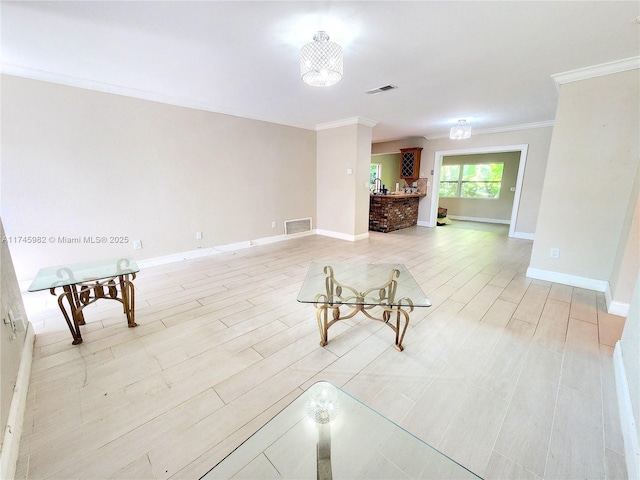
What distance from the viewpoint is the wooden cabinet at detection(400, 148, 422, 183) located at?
21.9 ft

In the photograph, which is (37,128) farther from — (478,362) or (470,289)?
(470,289)

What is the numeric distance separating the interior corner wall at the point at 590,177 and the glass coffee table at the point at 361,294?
84.5 inches

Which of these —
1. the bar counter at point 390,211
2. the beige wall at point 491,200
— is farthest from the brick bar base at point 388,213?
the beige wall at point 491,200

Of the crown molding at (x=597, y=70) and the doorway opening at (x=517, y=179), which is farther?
the doorway opening at (x=517, y=179)

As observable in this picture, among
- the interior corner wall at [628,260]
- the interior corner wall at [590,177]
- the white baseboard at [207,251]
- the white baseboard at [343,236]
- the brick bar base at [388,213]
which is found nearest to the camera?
the interior corner wall at [628,260]

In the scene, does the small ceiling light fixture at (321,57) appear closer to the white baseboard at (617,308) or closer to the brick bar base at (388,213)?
the white baseboard at (617,308)

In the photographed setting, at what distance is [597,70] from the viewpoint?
8.24 ft

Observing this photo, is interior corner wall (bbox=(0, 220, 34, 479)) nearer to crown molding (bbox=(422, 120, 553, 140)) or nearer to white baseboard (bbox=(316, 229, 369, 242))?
white baseboard (bbox=(316, 229, 369, 242))

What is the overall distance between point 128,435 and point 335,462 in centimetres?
103

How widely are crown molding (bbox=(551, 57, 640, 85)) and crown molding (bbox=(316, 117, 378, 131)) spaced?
2614mm

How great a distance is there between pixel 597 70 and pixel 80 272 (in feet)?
16.7

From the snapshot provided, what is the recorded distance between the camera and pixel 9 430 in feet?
3.76

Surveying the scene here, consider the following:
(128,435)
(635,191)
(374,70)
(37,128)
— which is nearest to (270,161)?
(374,70)

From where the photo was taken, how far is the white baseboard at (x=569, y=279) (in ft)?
9.29
